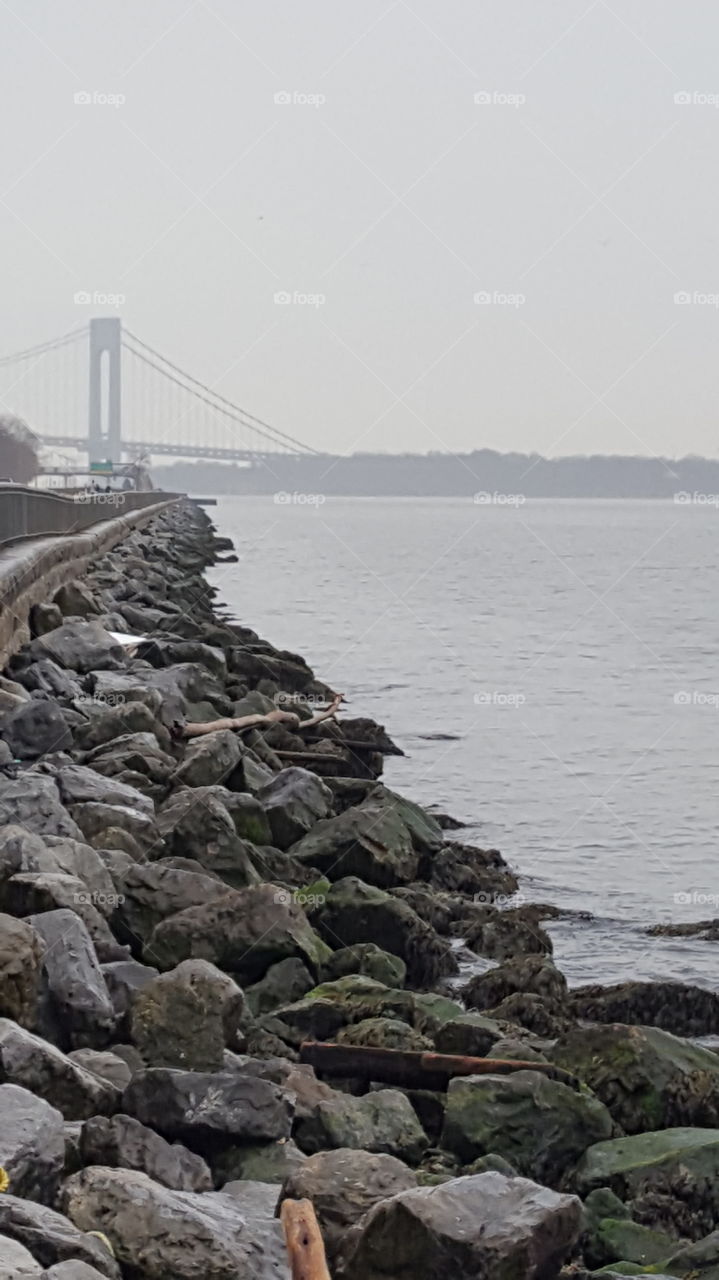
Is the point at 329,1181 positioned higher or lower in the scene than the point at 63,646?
lower

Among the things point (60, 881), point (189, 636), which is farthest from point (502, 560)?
point (60, 881)

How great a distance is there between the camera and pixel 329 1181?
3.11 metres

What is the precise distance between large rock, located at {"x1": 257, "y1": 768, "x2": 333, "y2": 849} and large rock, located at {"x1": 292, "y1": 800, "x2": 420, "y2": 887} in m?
0.11

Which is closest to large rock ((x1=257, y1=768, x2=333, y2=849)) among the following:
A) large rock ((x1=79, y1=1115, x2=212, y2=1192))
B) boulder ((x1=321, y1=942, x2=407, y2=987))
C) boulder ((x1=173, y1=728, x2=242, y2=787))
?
boulder ((x1=173, y1=728, x2=242, y2=787))

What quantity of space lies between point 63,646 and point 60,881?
15.4 ft

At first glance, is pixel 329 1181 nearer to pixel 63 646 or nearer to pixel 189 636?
pixel 63 646

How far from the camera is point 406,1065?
4.06m

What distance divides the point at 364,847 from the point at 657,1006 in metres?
1.45

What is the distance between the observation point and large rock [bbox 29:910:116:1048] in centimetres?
367

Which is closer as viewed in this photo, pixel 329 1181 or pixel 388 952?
pixel 329 1181

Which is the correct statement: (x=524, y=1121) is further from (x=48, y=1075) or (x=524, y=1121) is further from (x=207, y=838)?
(x=207, y=838)

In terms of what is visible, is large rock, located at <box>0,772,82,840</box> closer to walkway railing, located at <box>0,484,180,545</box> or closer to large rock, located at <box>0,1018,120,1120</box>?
large rock, located at <box>0,1018,120,1120</box>

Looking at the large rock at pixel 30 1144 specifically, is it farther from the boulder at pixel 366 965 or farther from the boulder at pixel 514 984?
the boulder at pixel 514 984

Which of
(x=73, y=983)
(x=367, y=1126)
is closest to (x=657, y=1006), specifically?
(x=367, y=1126)
